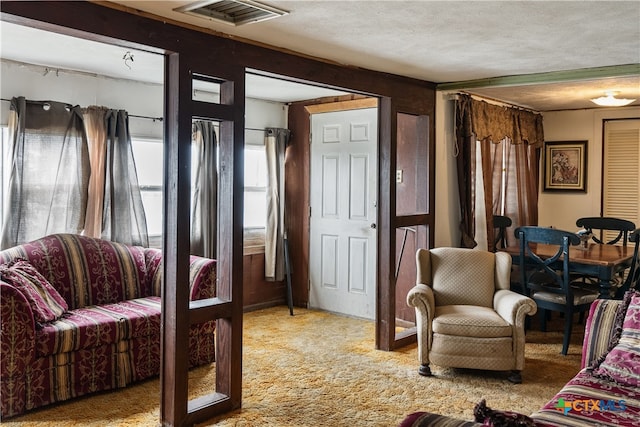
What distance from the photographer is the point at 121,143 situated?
15.4 feet

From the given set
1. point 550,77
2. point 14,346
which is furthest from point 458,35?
point 14,346

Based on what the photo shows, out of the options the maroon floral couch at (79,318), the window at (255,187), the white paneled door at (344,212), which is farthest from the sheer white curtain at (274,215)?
the maroon floral couch at (79,318)

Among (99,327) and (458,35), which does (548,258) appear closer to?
(458,35)

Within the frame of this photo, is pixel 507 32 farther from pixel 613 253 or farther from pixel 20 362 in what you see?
pixel 20 362

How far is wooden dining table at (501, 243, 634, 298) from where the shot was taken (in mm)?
4480

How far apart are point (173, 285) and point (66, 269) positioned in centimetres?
133

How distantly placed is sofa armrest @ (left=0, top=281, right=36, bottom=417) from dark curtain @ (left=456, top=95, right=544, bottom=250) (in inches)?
138

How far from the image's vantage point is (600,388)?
2.52 meters

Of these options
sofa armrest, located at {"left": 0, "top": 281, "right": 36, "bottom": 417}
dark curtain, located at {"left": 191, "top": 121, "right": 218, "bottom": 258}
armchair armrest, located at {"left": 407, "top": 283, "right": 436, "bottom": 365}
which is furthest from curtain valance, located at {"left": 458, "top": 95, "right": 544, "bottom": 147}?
sofa armrest, located at {"left": 0, "top": 281, "right": 36, "bottom": 417}

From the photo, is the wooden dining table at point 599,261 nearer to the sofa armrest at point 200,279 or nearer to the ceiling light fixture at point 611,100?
the ceiling light fixture at point 611,100

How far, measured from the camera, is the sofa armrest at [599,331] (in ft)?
9.27

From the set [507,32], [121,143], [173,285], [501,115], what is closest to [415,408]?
[173,285]

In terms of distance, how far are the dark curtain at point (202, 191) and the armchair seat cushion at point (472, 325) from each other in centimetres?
230

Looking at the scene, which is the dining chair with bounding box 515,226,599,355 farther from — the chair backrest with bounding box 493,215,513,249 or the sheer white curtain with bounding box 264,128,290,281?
the sheer white curtain with bounding box 264,128,290,281
